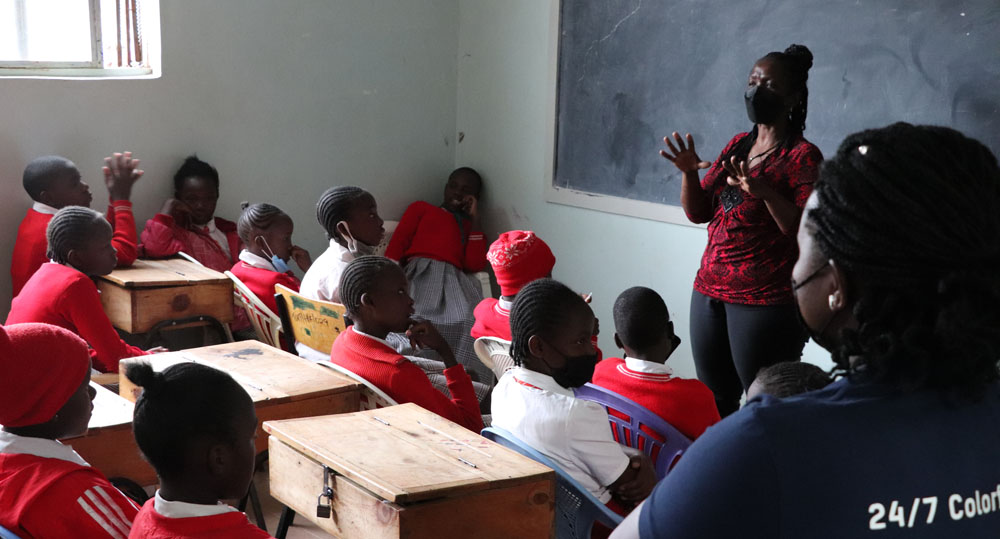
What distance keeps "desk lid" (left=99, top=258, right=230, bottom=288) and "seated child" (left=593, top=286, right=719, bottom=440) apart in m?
1.83

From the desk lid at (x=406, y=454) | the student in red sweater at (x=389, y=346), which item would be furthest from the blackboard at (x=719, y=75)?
the desk lid at (x=406, y=454)

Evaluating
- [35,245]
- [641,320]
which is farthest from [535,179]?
[641,320]

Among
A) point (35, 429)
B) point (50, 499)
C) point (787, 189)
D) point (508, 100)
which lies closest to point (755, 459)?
point (50, 499)

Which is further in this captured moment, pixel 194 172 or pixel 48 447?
pixel 194 172

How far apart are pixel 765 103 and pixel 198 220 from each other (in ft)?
8.96

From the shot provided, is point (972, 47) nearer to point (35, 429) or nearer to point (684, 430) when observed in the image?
point (684, 430)

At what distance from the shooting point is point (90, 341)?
3.04 metres

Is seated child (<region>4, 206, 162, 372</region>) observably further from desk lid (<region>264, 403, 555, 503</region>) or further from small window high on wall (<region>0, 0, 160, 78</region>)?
desk lid (<region>264, 403, 555, 503</region>)

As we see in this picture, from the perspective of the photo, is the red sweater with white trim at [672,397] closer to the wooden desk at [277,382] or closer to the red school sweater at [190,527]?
the wooden desk at [277,382]

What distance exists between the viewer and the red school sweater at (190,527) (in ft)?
4.65

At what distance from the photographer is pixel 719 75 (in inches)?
155

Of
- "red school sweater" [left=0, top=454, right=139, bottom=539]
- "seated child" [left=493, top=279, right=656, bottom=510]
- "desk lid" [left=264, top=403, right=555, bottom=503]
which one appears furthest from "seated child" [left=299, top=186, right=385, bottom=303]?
"red school sweater" [left=0, top=454, right=139, bottom=539]

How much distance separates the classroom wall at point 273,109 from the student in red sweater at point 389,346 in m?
2.09

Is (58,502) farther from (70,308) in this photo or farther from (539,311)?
(70,308)
